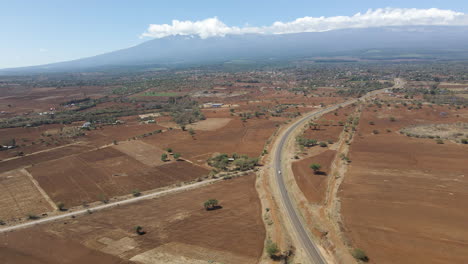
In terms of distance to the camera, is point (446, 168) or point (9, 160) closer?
point (446, 168)

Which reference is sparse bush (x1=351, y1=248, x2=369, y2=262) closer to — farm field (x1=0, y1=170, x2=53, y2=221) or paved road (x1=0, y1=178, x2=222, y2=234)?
paved road (x1=0, y1=178, x2=222, y2=234)

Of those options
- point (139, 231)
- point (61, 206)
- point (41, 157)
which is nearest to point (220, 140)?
point (61, 206)

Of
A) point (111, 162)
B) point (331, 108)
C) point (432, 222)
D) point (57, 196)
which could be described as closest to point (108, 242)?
point (57, 196)

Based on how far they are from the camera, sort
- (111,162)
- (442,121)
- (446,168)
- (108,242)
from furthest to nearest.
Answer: (442,121) → (111,162) → (446,168) → (108,242)

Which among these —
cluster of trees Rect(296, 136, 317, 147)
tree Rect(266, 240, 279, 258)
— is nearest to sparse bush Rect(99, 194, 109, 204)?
tree Rect(266, 240, 279, 258)

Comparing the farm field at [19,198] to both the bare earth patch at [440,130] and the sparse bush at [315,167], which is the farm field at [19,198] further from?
the bare earth patch at [440,130]

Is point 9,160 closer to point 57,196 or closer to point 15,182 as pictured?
point 15,182

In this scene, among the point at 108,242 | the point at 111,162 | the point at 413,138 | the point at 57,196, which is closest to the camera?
the point at 108,242
